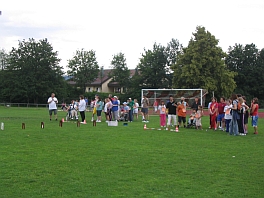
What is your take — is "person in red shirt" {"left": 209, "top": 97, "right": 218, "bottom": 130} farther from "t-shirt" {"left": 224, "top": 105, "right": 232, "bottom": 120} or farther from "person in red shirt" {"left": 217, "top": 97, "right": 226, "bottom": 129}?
"t-shirt" {"left": 224, "top": 105, "right": 232, "bottom": 120}

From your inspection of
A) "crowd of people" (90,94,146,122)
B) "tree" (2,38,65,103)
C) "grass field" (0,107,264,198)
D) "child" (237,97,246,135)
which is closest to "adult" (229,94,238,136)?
"child" (237,97,246,135)

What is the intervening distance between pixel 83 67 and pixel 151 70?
14947 mm

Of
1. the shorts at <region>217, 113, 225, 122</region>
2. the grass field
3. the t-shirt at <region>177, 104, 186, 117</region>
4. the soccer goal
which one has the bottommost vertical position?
the grass field

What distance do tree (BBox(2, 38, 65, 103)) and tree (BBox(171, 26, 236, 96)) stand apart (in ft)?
74.8

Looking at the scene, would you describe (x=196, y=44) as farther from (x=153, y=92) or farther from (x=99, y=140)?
(x=99, y=140)

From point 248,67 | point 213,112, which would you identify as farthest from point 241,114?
point 248,67

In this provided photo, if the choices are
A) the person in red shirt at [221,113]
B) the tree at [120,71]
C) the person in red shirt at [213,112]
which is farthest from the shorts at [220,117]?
the tree at [120,71]

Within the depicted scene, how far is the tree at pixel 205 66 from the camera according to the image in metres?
56.1

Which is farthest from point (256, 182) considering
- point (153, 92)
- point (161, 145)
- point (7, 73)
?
point (7, 73)

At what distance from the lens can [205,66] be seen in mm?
57281

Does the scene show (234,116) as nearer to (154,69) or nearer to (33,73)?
(33,73)

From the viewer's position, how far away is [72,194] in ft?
21.2

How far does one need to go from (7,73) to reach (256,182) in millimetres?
63563

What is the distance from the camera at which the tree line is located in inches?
2247
